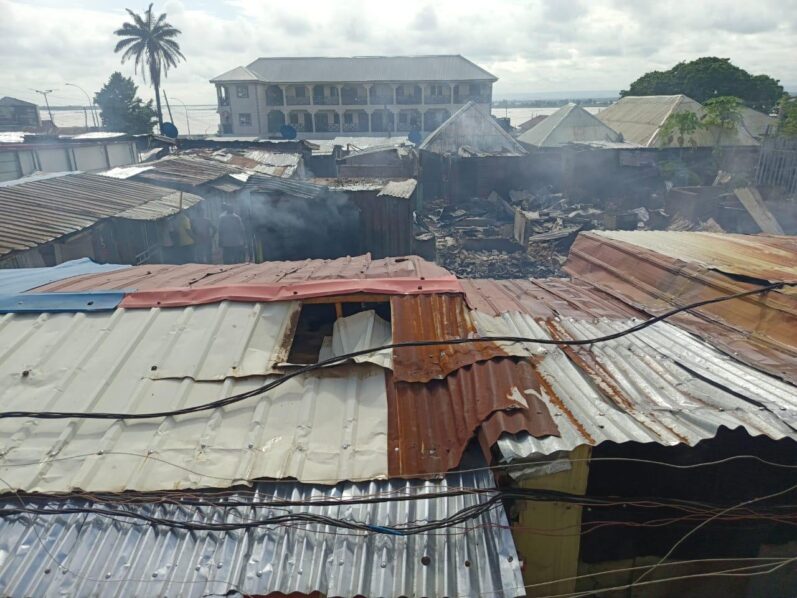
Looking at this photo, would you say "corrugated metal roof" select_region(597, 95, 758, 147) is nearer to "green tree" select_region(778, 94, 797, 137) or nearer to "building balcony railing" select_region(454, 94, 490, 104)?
"green tree" select_region(778, 94, 797, 137)

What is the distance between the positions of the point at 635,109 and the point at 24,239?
42.2 metres

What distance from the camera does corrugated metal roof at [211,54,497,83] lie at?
53719mm

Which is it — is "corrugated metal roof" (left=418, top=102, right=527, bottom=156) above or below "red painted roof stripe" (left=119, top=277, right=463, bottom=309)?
above

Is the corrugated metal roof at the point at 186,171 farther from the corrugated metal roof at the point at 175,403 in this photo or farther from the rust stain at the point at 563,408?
the rust stain at the point at 563,408

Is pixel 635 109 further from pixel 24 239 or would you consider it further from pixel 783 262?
pixel 24 239

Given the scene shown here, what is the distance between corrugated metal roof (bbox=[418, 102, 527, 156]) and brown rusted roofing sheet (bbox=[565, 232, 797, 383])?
2315 centimetres

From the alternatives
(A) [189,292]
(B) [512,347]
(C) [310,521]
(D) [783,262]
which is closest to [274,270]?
(A) [189,292]

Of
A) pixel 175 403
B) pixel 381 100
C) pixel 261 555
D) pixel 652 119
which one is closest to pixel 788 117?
pixel 652 119

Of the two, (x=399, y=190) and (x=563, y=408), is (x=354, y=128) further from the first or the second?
(x=563, y=408)

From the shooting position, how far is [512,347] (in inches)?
187

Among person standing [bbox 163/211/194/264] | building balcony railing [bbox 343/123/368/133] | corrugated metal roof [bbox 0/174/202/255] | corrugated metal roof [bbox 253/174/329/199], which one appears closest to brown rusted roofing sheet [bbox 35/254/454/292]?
corrugated metal roof [bbox 0/174/202/255]

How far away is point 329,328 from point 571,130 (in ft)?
110

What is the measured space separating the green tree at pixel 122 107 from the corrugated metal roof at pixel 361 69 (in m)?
9.80

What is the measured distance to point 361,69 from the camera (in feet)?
181
